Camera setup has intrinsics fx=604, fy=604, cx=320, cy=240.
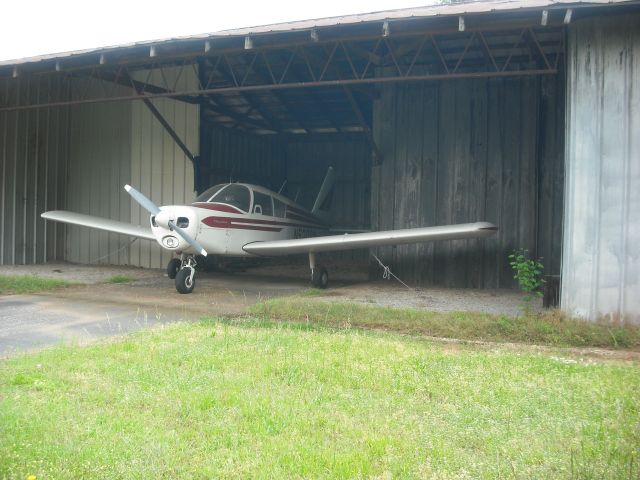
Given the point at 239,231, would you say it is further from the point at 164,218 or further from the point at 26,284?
the point at 26,284

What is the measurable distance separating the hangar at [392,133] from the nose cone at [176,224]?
2525 mm

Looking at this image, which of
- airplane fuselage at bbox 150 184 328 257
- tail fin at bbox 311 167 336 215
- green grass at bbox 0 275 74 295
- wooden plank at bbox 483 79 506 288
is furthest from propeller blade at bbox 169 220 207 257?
tail fin at bbox 311 167 336 215

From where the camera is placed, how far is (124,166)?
15.7 metres

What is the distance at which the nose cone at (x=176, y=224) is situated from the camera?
9.98m

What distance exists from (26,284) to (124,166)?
5699mm

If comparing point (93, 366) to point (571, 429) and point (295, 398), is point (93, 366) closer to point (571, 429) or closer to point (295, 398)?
point (295, 398)

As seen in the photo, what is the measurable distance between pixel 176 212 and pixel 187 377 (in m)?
5.87

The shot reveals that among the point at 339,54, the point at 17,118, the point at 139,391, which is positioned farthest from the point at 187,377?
the point at 17,118

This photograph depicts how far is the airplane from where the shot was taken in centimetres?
1004

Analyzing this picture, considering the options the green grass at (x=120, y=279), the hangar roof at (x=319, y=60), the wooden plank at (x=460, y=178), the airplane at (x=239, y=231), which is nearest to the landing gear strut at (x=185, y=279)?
the airplane at (x=239, y=231)

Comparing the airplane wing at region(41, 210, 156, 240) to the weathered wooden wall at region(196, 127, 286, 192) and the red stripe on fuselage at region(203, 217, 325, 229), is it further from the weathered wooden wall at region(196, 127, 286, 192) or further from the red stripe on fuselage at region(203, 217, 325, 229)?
the weathered wooden wall at region(196, 127, 286, 192)

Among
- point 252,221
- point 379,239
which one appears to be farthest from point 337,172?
point 379,239

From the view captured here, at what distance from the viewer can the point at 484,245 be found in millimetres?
11805

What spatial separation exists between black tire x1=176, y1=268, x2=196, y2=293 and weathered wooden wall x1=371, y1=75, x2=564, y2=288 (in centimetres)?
418
